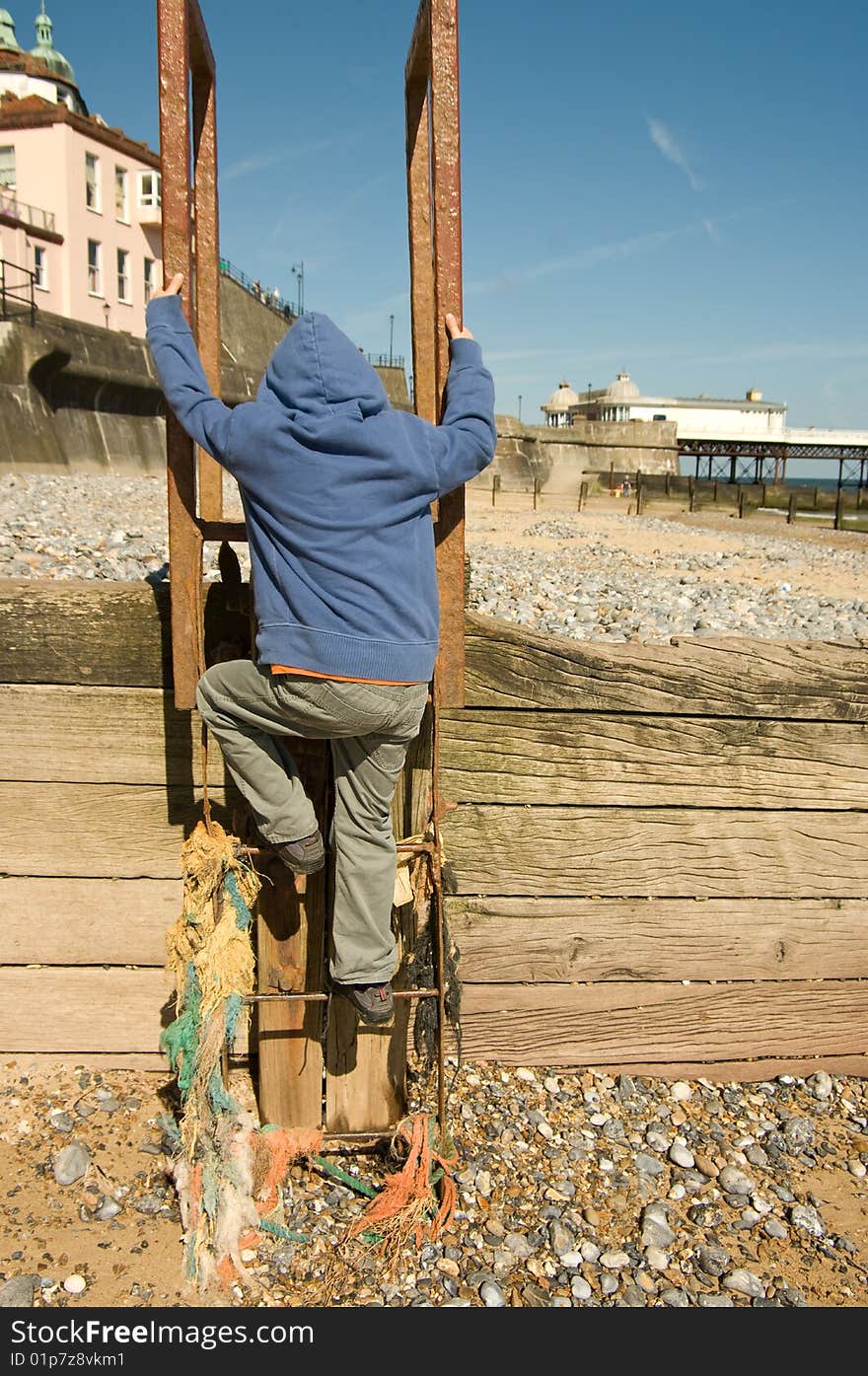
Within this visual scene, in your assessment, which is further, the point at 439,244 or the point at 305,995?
the point at 305,995

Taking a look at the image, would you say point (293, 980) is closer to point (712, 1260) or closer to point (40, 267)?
point (712, 1260)

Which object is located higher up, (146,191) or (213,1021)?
(146,191)

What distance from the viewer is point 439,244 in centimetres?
281

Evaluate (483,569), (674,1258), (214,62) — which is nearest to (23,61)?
(483,569)

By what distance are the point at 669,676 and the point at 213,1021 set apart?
1.87m

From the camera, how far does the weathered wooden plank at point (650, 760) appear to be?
3.37 metres

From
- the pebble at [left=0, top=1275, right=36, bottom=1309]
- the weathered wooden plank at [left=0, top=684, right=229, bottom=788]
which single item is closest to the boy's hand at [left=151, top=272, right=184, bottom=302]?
the weathered wooden plank at [left=0, top=684, right=229, bottom=788]

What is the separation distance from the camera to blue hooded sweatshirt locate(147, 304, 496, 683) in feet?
7.96

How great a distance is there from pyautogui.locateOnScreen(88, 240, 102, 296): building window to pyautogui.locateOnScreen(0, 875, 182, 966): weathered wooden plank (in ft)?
134

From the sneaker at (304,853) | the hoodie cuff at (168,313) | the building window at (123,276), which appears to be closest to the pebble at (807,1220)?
the sneaker at (304,853)

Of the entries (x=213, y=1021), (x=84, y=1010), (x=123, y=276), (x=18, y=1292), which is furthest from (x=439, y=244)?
(x=123, y=276)

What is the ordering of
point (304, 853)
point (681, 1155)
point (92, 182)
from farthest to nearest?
point (92, 182) < point (681, 1155) < point (304, 853)

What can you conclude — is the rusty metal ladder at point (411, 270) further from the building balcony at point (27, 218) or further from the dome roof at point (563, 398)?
the dome roof at point (563, 398)

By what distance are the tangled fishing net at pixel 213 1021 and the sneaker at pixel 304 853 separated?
237 mm
